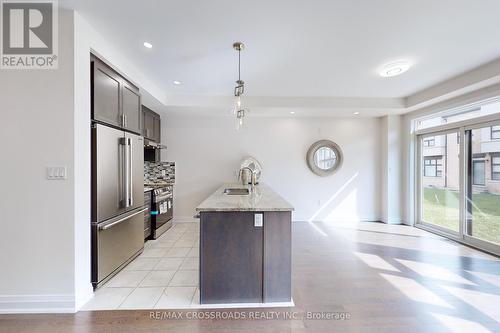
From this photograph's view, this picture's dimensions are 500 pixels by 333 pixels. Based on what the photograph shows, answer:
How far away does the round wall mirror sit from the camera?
17.6ft

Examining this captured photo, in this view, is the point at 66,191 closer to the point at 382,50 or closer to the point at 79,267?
the point at 79,267

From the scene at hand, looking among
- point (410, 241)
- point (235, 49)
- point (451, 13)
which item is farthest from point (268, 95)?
point (410, 241)

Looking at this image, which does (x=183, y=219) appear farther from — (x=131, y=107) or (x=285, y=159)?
(x=131, y=107)

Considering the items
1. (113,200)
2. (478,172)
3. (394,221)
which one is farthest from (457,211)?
(113,200)

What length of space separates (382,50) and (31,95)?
3.80m

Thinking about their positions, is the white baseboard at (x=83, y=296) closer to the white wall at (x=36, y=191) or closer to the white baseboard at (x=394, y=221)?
the white wall at (x=36, y=191)

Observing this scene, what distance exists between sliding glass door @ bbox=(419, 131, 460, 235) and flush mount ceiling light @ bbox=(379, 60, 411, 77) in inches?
75.5

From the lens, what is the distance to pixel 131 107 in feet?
9.85

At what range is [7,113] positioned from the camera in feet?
6.62

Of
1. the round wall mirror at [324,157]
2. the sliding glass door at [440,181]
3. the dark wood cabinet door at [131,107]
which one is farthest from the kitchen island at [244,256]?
the sliding glass door at [440,181]

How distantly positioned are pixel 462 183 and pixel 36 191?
6.04 meters

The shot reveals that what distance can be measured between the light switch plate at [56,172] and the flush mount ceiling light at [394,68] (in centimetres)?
408

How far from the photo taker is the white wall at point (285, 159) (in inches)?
209

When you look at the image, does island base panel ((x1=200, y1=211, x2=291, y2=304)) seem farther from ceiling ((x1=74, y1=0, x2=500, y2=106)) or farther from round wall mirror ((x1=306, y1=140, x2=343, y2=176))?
round wall mirror ((x1=306, y1=140, x2=343, y2=176))
